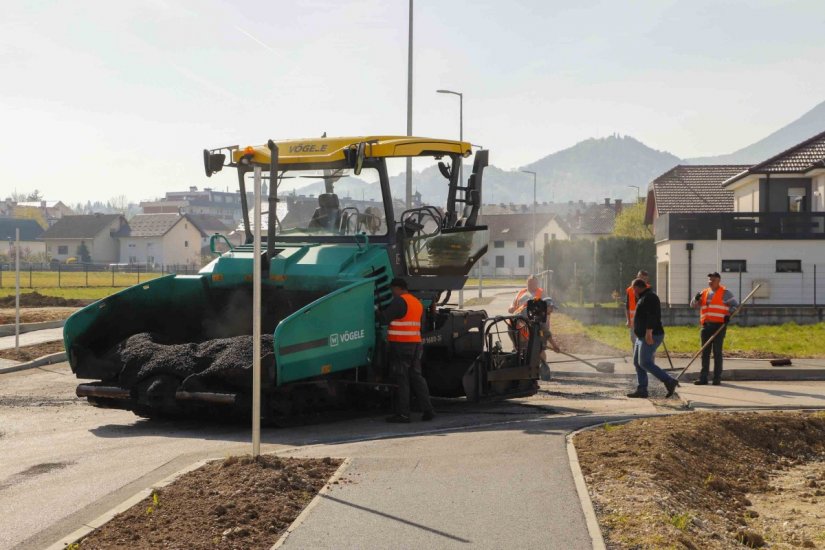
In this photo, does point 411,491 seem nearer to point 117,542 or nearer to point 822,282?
point 117,542

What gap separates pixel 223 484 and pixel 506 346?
7.77 meters

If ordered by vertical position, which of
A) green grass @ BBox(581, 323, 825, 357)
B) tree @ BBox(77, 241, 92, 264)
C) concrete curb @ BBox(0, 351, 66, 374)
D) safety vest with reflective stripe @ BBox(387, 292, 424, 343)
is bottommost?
concrete curb @ BBox(0, 351, 66, 374)

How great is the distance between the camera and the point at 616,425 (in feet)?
36.6

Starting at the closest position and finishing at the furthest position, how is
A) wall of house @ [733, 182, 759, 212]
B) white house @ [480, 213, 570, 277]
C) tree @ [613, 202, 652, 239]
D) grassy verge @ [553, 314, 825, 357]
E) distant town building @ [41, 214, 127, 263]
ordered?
grassy verge @ [553, 314, 825, 357] < wall of house @ [733, 182, 759, 212] < tree @ [613, 202, 652, 239] < white house @ [480, 213, 570, 277] < distant town building @ [41, 214, 127, 263]

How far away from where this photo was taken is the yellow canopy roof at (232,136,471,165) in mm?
13023

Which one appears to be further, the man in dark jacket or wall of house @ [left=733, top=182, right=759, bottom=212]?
→ wall of house @ [left=733, top=182, right=759, bottom=212]

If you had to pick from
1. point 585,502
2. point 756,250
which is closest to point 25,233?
point 756,250

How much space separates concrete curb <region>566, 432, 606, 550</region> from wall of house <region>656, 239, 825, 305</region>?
2834 centimetres

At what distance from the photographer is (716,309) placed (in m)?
16.5

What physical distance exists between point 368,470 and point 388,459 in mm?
574

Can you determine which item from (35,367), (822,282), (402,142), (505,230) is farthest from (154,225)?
(402,142)

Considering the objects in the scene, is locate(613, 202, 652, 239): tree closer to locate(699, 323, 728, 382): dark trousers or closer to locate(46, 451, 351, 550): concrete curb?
locate(699, 323, 728, 382): dark trousers

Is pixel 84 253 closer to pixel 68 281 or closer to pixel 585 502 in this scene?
pixel 68 281

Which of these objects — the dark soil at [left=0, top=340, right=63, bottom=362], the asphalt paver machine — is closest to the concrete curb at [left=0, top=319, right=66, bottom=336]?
the dark soil at [left=0, top=340, right=63, bottom=362]
